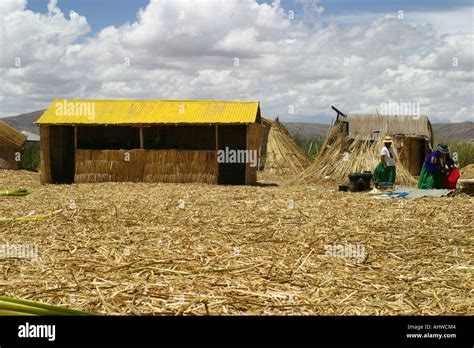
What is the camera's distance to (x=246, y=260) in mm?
6676

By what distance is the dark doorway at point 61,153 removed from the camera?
20875mm

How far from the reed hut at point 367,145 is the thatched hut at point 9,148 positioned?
500 inches

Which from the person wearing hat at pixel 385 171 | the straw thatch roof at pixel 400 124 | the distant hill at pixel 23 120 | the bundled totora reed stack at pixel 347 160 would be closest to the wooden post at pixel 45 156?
the bundled totora reed stack at pixel 347 160

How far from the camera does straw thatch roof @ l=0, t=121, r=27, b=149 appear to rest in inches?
1003

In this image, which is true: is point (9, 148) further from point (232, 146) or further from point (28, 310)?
point (28, 310)

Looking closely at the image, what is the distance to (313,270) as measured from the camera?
6.23 m

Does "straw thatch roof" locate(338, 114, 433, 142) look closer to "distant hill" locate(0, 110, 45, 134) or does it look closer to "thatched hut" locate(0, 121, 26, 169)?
"thatched hut" locate(0, 121, 26, 169)

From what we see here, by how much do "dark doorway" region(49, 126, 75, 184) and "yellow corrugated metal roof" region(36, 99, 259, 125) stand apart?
696mm

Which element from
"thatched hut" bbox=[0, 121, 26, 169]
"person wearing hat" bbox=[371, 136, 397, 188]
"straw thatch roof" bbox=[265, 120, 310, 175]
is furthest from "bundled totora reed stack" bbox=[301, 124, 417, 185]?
"thatched hut" bbox=[0, 121, 26, 169]

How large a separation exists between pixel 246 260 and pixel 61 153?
15.8 metres

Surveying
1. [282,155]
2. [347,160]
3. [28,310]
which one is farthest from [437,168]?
[282,155]

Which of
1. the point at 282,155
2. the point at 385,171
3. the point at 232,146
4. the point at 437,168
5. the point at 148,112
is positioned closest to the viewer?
the point at 437,168
